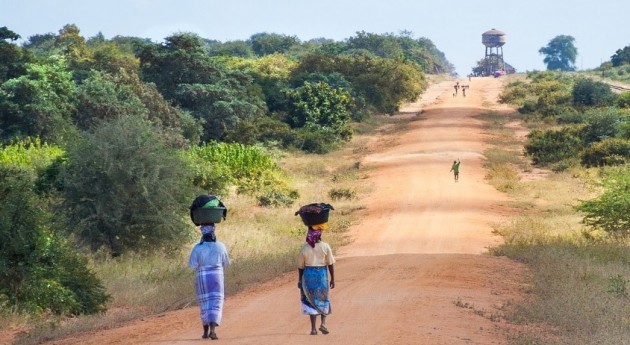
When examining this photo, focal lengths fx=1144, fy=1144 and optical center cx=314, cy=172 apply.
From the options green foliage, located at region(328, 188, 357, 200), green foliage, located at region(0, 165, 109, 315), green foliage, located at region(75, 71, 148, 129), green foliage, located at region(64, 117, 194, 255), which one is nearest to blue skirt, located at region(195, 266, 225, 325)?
green foliage, located at region(0, 165, 109, 315)

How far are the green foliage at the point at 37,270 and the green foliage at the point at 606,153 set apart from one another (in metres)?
27.9

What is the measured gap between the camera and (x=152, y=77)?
50844 mm

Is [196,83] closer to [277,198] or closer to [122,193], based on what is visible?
[277,198]

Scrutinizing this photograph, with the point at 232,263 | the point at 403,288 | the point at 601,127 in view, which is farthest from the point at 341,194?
the point at 601,127

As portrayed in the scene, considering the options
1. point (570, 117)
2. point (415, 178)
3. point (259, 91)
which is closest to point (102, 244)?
point (415, 178)

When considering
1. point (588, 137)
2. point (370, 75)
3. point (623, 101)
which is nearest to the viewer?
point (588, 137)

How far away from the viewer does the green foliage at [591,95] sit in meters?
73.6

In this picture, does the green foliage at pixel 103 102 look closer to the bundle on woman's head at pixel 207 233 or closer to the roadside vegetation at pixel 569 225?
the roadside vegetation at pixel 569 225

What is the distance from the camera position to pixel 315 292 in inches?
530

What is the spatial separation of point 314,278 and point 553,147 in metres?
35.9

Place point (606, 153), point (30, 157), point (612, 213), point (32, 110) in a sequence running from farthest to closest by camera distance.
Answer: point (606, 153) → point (32, 110) → point (30, 157) → point (612, 213)

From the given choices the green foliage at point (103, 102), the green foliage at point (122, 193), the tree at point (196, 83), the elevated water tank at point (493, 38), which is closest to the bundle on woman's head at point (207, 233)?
the green foliage at point (122, 193)

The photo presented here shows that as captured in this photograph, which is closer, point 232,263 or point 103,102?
point 232,263

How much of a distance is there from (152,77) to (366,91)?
22.3 metres
